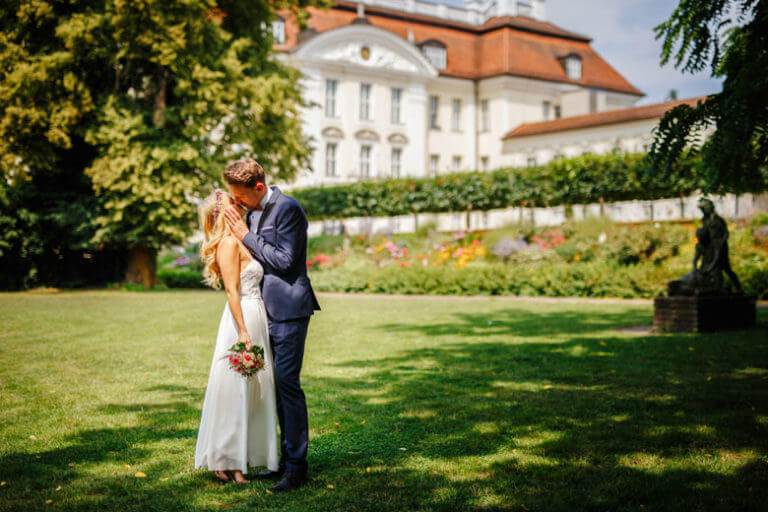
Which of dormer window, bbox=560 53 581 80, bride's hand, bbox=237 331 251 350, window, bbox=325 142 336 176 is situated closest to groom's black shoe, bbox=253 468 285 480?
bride's hand, bbox=237 331 251 350

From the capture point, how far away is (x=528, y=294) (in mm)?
17812

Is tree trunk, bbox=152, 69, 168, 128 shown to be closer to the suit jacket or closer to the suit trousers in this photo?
the suit jacket

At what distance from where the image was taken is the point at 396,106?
149 feet

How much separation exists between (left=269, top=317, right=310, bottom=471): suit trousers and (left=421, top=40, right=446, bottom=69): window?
44.8 metres

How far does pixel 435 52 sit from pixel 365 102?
6.85m

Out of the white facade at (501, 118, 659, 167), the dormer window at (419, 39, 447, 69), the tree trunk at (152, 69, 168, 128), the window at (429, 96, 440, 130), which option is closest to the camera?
the tree trunk at (152, 69, 168, 128)

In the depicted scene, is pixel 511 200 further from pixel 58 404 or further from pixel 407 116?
pixel 58 404

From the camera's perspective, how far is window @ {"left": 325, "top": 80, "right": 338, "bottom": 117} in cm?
4269

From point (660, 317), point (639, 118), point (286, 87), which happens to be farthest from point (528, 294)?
point (639, 118)

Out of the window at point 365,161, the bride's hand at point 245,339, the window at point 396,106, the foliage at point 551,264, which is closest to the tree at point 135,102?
the foliage at point 551,264

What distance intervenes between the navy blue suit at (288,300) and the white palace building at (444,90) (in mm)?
35896

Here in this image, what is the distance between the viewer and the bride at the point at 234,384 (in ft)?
13.4

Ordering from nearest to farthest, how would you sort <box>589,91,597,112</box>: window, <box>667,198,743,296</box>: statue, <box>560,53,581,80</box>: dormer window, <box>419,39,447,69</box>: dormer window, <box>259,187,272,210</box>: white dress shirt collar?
<box>259,187,272,210</box>: white dress shirt collar → <box>667,198,743,296</box>: statue → <box>419,39,447,69</box>: dormer window → <box>589,91,597,112</box>: window → <box>560,53,581,80</box>: dormer window

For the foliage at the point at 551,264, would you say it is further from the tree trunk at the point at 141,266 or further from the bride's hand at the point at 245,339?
the bride's hand at the point at 245,339
